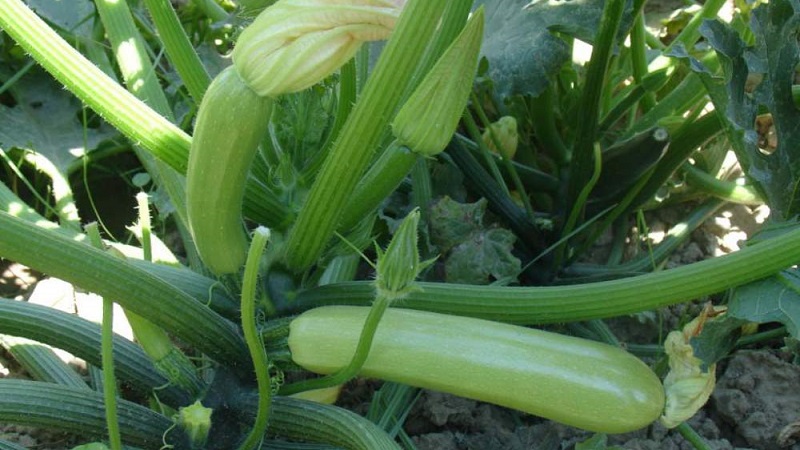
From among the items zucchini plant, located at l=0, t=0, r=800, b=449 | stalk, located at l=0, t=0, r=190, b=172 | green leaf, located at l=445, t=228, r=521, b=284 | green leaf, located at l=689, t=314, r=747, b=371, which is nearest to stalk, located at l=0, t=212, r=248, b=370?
zucchini plant, located at l=0, t=0, r=800, b=449

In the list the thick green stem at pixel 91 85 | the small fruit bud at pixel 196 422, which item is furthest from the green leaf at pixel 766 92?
the small fruit bud at pixel 196 422

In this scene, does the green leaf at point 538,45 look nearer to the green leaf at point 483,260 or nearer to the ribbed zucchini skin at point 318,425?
the green leaf at point 483,260

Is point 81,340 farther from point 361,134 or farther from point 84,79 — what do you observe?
point 361,134

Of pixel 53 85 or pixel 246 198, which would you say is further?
pixel 53 85

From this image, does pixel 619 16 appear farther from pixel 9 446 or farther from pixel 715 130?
pixel 9 446

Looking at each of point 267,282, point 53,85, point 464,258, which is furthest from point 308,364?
point 53,85

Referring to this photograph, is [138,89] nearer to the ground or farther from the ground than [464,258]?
farther from the ground
